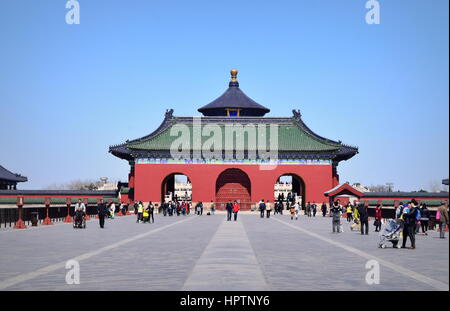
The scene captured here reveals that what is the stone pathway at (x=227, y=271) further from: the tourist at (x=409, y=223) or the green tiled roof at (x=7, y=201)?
the green tiled roof at (x=7, y=201)

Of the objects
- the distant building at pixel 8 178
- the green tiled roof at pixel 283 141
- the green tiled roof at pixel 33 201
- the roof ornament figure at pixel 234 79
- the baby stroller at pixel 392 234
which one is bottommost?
the baby stroller at pixel 392 234

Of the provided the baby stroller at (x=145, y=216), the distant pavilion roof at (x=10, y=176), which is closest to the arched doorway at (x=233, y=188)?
the distant pavilion roof at (x=10, y=176)

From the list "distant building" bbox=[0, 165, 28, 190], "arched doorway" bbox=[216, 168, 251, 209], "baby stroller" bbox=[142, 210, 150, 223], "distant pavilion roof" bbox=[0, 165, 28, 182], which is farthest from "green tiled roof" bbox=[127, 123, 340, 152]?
"baby stroller" bbox=[142, 210, 150, 223]

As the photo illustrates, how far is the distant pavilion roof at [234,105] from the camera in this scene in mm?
73812

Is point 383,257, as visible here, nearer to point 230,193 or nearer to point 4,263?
point 4,263

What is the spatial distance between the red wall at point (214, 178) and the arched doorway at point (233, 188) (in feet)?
3.91

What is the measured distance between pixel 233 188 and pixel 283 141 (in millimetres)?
6992

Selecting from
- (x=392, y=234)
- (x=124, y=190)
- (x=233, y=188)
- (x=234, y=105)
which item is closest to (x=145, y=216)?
(x=392, y=234)

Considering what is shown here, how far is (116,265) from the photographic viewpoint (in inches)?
495

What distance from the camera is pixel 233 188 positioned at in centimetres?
6288

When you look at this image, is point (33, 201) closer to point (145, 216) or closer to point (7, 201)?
point (7, 201)

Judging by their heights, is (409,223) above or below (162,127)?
below
